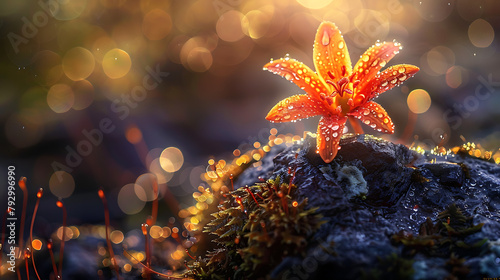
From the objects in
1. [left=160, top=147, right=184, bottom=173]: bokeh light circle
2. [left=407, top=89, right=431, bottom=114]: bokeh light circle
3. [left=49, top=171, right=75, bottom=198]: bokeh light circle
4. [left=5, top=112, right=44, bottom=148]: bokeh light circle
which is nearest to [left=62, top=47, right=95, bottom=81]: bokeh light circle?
[left=5, top=112, right=44, bottom=148]: bokeh light circle

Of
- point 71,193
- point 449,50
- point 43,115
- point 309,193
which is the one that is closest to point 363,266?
point 309,193

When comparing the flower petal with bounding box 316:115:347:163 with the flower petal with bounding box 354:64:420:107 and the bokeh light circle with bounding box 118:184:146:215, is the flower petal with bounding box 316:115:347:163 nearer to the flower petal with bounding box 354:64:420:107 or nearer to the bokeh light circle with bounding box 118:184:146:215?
the flower petal with bounding box 354:64:420:107

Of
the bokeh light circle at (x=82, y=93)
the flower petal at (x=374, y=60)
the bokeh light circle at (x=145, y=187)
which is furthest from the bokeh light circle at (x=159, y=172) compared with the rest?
the flower petal at (x=374, y=60)

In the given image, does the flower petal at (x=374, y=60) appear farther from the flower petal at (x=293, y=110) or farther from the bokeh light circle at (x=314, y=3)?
the bokeh light circle at (x=314, y=3)

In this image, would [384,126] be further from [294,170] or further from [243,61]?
[243,61]

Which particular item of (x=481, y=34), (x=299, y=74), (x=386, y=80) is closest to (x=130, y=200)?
(x=299, y=74)

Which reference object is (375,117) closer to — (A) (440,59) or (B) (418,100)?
(B) (418,100)
